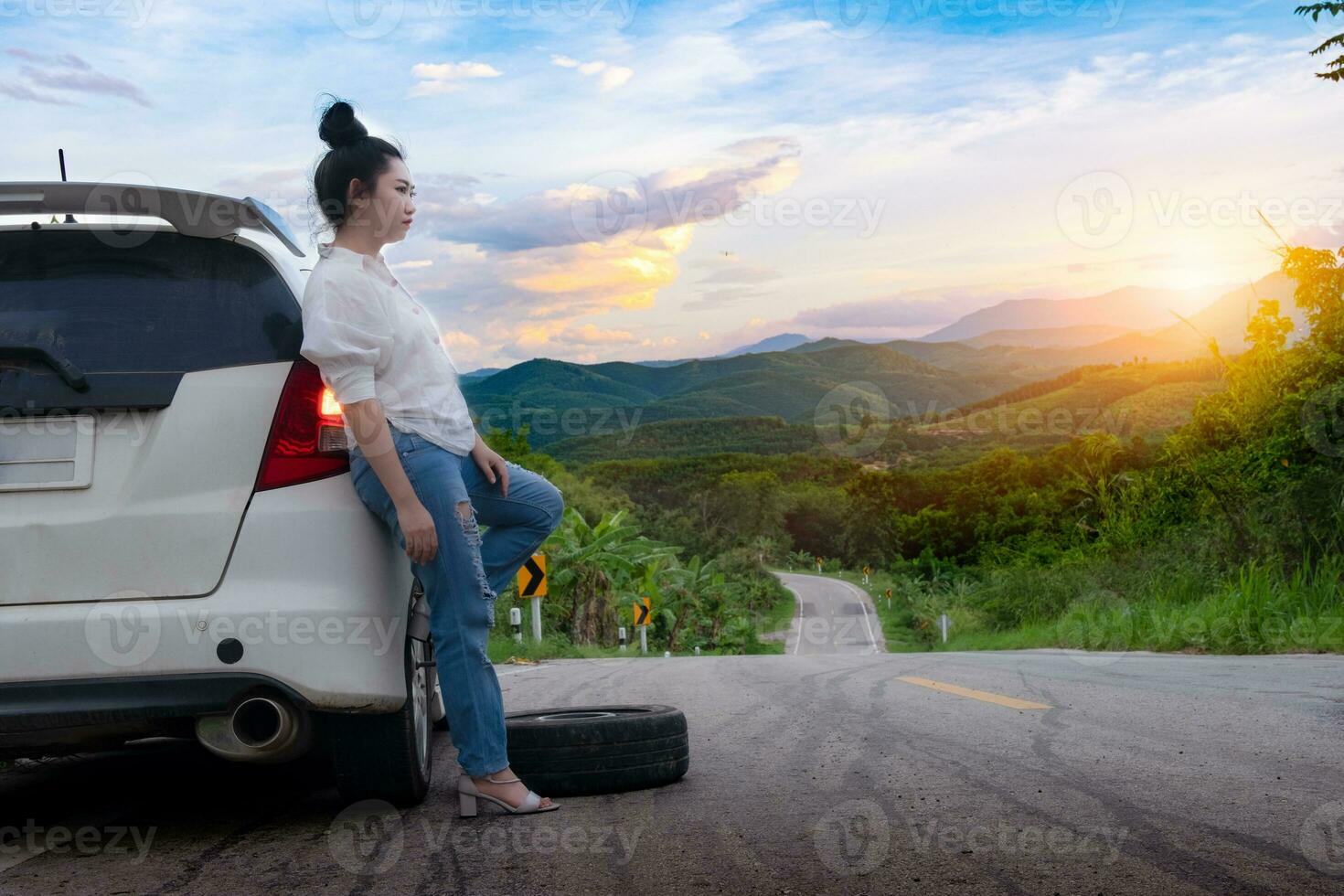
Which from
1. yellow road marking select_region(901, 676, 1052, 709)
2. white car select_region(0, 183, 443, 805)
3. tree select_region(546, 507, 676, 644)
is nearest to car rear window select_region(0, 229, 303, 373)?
white car select_region(0, 183, 443, 805)

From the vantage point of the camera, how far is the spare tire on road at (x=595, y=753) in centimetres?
406

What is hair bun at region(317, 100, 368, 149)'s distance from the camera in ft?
12.6

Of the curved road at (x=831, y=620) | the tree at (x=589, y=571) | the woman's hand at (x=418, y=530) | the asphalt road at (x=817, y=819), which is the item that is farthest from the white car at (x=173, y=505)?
the curved road at (x=831, y=620)

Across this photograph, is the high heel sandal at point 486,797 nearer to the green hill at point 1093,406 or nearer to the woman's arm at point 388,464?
the woman's arm at point 388,464

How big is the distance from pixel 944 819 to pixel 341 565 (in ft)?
6.09

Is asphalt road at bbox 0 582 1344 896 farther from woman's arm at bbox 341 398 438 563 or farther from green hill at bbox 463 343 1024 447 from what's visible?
green hill at bbox 463 343 1024 447

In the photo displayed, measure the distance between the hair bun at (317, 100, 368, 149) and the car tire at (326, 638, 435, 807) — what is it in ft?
5.14

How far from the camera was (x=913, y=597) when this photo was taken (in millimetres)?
70062

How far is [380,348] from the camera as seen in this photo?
11.8 ft

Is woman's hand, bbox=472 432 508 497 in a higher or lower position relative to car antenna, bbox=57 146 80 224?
lower

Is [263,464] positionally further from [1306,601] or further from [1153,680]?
[1306,601]

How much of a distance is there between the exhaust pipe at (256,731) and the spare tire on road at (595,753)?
819 millimetres

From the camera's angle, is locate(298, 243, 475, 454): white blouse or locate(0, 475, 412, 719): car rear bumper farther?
locate(298, 243, 475, 454): white blouse

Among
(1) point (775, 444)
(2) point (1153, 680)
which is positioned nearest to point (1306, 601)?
(2) point (1153, 680)
